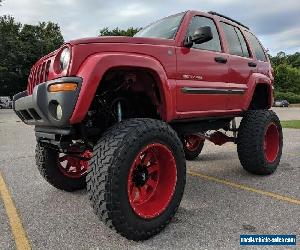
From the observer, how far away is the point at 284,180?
5328mm

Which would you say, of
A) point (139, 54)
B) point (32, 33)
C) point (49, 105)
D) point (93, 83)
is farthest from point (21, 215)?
point (32, 33)

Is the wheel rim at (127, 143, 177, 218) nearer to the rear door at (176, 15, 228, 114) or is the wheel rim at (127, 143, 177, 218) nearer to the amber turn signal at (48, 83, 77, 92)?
the rear door at (176, 15, 228, 114)

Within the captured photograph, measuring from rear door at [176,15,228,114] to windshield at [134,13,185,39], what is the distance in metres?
0.19

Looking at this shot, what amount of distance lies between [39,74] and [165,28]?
1.66 m

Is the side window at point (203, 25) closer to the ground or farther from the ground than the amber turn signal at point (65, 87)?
farther from the ground

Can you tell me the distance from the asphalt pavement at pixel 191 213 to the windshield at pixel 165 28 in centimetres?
199

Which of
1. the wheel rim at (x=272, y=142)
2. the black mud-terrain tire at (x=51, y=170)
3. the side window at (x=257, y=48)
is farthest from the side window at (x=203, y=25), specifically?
the black mud-terrain tire at (x=51, y=170)

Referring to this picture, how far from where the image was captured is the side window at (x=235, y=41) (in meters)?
5.39

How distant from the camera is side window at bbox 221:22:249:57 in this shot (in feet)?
17.7

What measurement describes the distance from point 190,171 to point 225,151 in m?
2.32

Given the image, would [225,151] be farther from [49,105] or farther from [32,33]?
[32,33]

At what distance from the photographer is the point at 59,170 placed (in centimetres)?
474

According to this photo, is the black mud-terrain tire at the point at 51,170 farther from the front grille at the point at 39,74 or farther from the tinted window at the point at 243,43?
the tinted window at the point at 243,43

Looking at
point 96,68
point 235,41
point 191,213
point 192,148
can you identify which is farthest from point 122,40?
point 192,148
